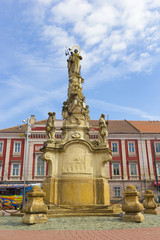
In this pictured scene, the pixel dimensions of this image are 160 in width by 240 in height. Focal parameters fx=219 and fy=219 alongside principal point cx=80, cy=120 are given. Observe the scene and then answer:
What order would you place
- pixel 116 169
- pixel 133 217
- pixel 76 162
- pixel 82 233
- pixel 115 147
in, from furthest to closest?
1. pixel 115 147
2. pixel 116 169
3. pixel 76 162
4. pixel 133 217
5. pixel 82 233

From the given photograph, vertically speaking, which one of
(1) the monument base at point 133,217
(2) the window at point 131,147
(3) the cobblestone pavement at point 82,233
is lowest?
(3) the cobblestone pavement at point 82,233

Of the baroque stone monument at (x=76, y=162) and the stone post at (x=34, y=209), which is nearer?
the stone post at (x=34, y=209)

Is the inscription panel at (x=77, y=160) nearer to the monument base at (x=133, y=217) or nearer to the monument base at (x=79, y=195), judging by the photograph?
the monument base at (x=79, y=195)

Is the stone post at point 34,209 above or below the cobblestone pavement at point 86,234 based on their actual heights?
above

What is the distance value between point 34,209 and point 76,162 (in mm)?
3773

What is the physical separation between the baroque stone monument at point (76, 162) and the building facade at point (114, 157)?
20.4m

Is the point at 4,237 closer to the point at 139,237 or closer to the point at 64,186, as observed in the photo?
the point at 139,237

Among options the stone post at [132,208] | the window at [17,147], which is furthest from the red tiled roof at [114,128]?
the stone post at [132,208]

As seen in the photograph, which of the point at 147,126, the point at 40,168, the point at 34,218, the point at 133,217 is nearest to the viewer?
the point at 34,218

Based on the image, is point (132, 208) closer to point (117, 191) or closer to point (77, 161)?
point (77, 161)

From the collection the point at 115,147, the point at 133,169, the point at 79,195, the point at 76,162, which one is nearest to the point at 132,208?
the point at 79,195

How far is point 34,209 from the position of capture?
695cm

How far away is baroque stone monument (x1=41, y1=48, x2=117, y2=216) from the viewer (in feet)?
31.9

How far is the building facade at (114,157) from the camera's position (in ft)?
100
